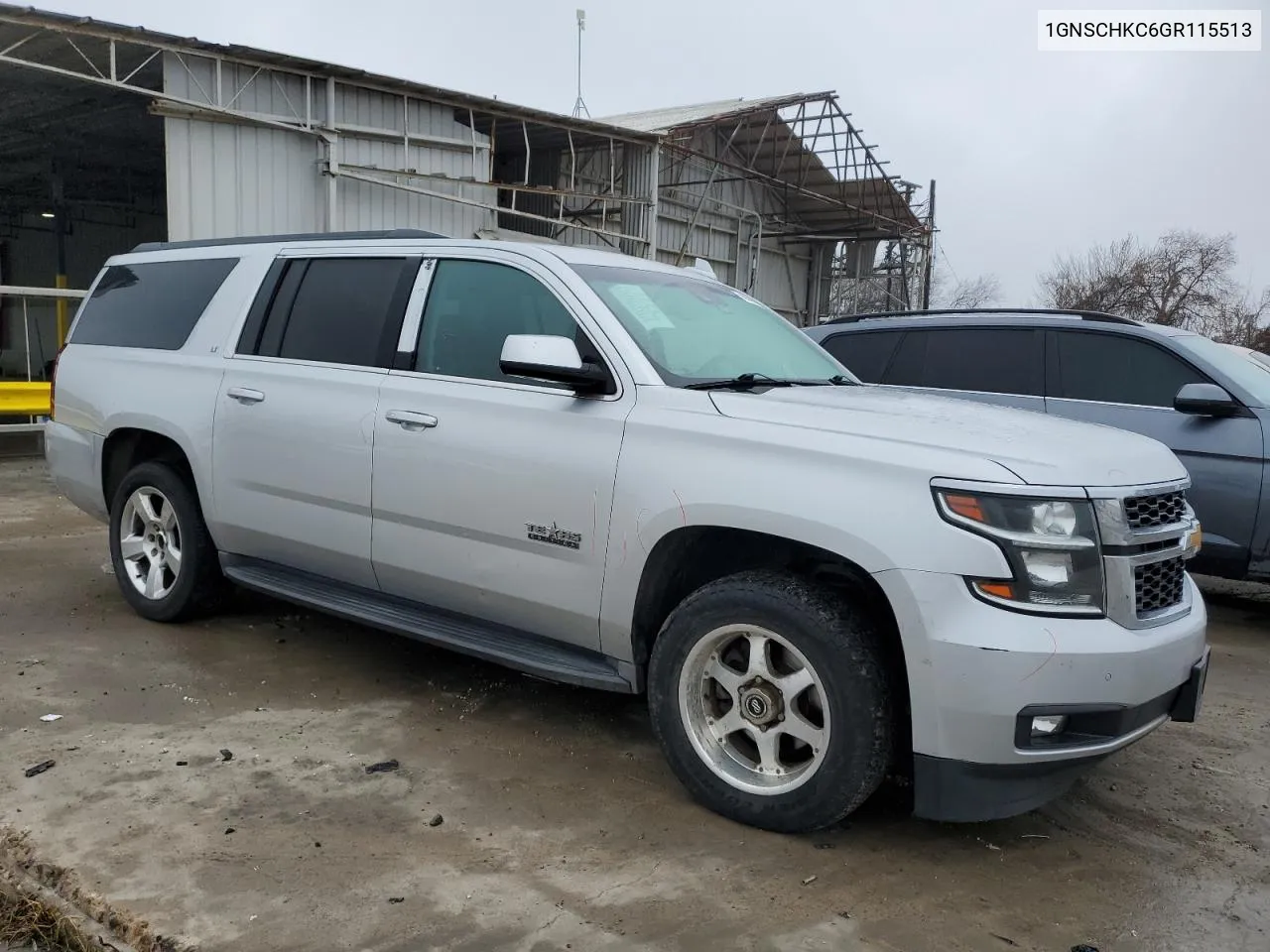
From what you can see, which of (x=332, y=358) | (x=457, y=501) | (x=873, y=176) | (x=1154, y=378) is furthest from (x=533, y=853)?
(x=873, y=176)

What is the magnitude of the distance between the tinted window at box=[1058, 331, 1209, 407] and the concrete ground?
2.10 meters

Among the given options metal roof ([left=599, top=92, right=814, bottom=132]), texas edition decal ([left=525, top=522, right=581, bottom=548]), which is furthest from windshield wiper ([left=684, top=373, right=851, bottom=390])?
metal roof ([left=599, top=92, right=814, bottom=132])

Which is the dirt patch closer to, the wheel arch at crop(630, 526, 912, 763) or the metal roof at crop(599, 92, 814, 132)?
the wheel arch at crop(630, 526, 912, 763)

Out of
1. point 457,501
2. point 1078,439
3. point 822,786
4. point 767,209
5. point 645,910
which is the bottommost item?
point 645,910

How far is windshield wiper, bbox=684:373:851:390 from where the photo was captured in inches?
142

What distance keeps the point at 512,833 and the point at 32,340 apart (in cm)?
1357

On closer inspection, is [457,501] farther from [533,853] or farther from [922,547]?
[922,547]

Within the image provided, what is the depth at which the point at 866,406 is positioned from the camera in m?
3.46

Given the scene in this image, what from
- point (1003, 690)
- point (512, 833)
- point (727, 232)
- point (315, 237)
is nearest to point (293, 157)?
point (315, 237)

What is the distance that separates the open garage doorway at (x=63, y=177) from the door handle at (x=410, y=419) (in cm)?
983

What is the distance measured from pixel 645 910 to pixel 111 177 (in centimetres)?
2437

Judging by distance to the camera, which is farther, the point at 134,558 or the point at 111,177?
the point at 111,177

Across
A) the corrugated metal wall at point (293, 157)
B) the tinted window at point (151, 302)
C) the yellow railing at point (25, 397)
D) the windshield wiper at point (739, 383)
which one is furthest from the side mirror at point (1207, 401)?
the yellow railing at point (25, 397)

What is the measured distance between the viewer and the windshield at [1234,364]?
600 cm
